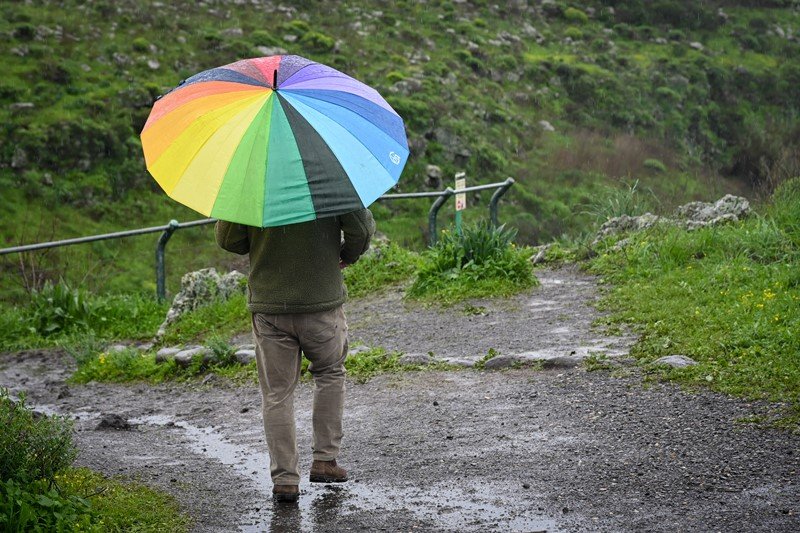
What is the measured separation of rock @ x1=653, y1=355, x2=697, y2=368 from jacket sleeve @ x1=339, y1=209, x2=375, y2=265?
114 inches

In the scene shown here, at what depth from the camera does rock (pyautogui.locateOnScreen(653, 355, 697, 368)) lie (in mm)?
7348

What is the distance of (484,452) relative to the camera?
20.0 feet

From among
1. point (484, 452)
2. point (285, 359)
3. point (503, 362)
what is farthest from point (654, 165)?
point (285, 359)

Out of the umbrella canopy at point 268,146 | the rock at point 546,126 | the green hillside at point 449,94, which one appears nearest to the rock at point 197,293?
the umbrella canopy at point 268,146

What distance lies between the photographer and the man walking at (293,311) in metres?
5.31

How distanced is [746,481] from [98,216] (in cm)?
2695

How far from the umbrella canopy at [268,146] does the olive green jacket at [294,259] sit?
343 millimetres

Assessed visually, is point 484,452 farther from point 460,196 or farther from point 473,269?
point 460,196

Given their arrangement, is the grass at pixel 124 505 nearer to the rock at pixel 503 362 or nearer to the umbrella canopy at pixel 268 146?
the umbrella canopy at pixel 268 146

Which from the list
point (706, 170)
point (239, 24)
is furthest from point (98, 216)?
point (706, 170)

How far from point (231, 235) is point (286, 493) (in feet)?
4.46

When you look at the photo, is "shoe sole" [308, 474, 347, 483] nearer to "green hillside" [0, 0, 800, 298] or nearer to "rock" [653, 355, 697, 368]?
"rock" [653, 355, 697, 368]

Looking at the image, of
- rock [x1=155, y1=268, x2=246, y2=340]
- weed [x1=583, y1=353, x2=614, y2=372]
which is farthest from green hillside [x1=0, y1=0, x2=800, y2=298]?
weed [x1=583, y1=353, x2=614, y2=372]

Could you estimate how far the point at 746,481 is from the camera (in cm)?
529
